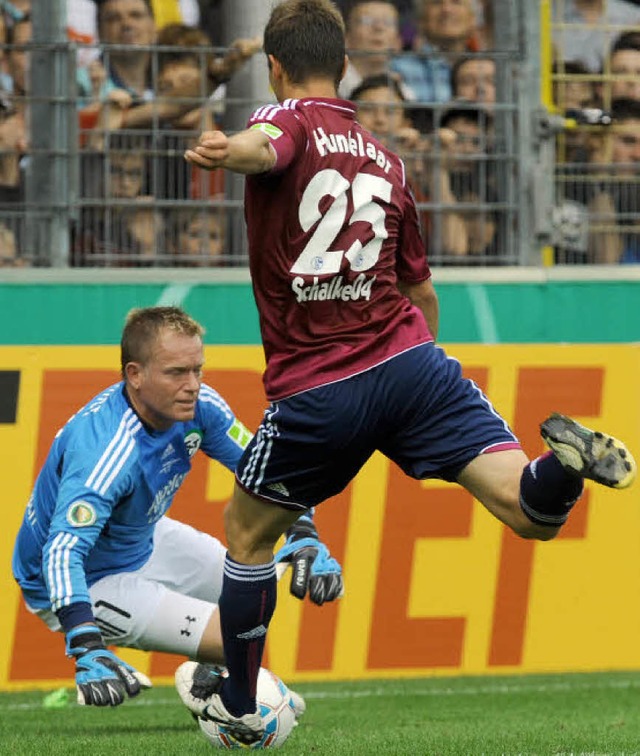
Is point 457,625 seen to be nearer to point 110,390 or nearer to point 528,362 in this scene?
point 528,362

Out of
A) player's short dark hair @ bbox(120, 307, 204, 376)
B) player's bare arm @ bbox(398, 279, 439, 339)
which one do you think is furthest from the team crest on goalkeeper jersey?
player's bare arm @ bbox(398, 279, 439, 339)

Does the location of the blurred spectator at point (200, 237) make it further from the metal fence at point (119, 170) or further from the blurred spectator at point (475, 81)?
the blurred spectator at point (475, 81)

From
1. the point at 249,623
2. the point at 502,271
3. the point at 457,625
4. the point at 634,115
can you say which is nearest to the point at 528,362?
the point at 502,271

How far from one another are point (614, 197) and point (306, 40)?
5.34 meters

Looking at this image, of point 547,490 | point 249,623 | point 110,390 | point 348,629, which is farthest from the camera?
point 348,629

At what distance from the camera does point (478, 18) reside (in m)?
9.74

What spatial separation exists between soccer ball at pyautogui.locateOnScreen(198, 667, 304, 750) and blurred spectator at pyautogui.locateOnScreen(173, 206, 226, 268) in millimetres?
3558

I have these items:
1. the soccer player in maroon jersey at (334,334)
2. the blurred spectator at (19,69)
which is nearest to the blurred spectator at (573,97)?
the blurred spectator at (19,69)

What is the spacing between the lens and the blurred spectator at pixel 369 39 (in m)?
9.37

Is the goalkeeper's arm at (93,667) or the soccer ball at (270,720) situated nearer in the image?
the goalkeeper's arm at (93,667)

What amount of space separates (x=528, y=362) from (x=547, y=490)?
13.7 ft

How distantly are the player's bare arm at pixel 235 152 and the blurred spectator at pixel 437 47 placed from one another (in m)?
5.10

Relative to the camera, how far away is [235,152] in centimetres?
424

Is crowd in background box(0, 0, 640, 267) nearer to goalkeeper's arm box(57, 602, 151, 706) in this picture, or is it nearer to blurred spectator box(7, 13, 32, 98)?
blurred spectator box(7, 13, 32, 98)
